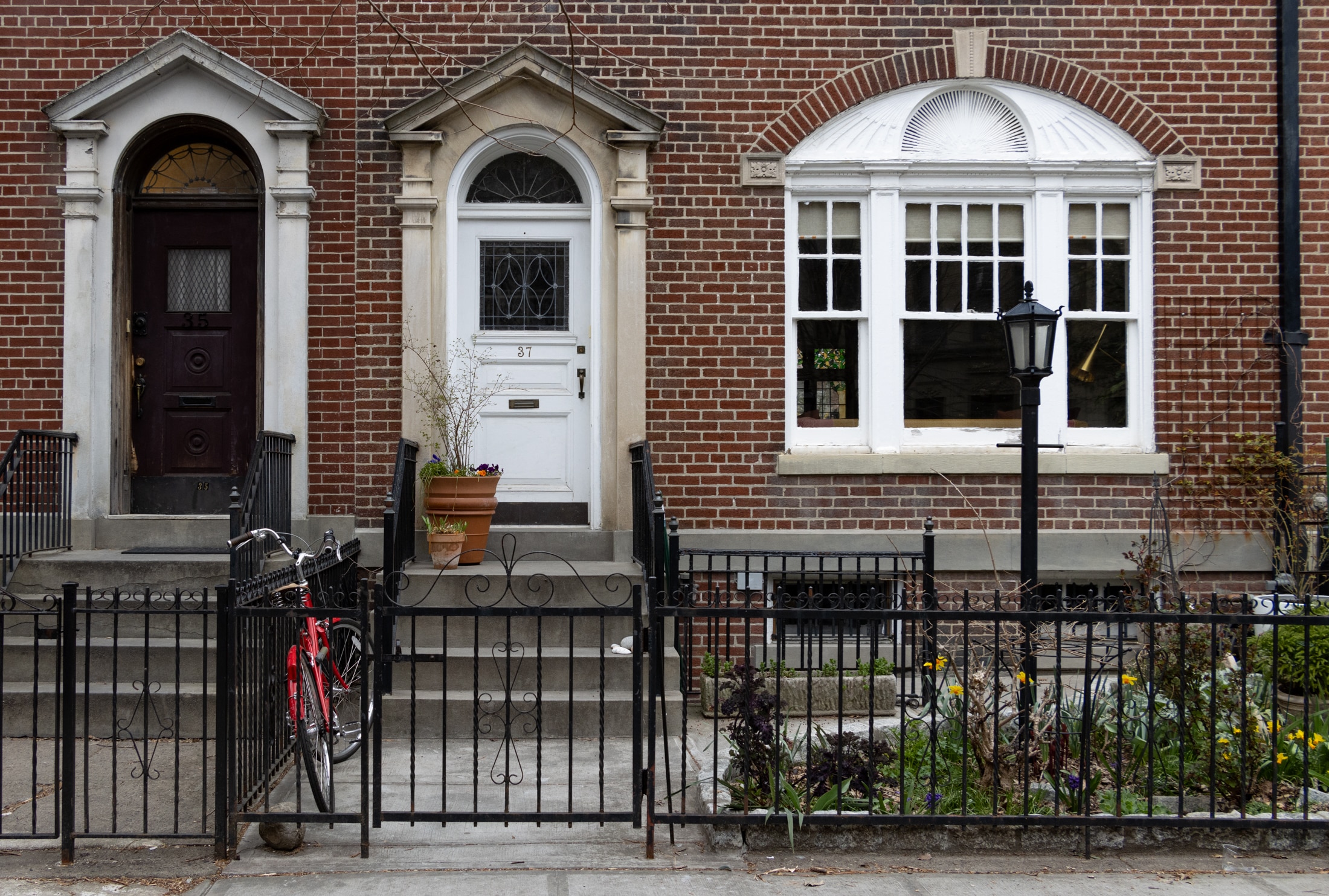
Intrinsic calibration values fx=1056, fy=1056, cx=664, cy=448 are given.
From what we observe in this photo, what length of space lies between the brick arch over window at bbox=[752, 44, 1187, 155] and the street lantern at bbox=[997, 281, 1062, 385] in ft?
10.2

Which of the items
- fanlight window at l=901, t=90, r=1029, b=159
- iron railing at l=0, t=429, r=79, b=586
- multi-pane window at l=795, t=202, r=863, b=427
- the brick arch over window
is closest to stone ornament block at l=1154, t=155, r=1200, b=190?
the brick arch over window

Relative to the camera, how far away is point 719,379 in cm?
808

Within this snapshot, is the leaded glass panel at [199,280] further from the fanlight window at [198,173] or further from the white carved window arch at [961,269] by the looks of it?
the white carved window arch at [961,269]

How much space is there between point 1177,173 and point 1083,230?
0.79m

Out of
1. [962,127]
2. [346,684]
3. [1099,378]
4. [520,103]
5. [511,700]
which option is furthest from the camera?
[1099,378]

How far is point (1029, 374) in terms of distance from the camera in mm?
5555

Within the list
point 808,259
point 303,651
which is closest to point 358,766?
point 303,651

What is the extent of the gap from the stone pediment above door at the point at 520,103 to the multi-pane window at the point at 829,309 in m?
1.47

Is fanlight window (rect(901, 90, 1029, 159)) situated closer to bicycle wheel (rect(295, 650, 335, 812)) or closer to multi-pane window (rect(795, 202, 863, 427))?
multi-pane window (rect(795, 202, 863, 427))

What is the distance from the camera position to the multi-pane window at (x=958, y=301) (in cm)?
831

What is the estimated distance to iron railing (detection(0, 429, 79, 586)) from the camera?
703cm

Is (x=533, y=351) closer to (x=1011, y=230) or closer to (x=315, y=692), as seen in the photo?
(x=315, y=692)

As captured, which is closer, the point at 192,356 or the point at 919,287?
the point at 192,356

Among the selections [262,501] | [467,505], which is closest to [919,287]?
[467,505]
